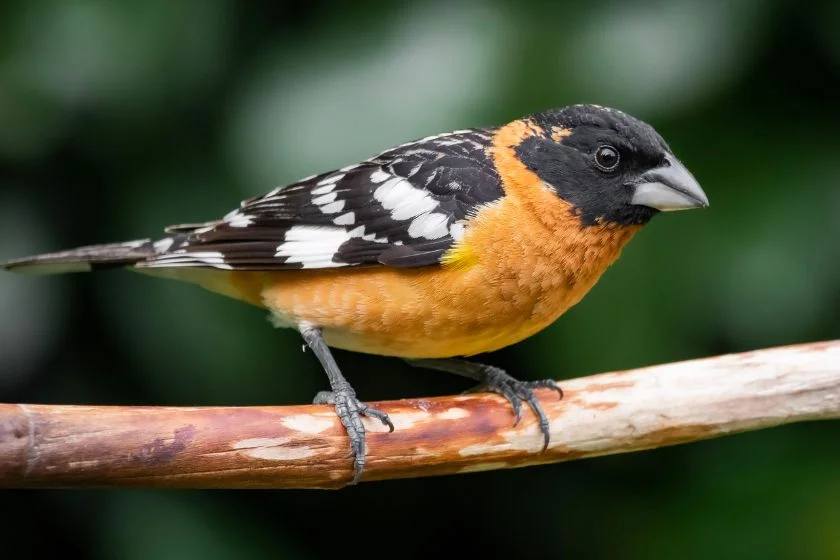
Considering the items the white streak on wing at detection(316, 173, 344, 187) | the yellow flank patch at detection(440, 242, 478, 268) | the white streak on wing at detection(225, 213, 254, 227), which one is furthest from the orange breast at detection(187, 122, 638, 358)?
the white streak on wing at detection(316, 173, 344, 187)

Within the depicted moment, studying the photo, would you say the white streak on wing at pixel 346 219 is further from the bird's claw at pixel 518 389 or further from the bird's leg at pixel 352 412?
the bird's claw at pixel 518 389

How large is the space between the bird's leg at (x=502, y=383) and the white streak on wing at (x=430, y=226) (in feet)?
1.68

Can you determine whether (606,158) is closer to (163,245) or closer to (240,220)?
(240,220)

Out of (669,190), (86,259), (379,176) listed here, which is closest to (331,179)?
(379,176)

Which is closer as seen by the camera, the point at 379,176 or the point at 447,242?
the point at 447,242

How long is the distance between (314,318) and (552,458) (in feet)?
2.49

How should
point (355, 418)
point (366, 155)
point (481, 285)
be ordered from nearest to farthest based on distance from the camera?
point (355, 418) < point (481, 285) < point (366, 155)

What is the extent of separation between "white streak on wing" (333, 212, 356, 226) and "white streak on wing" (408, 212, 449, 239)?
0.21 metres

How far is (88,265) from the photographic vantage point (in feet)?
10.0

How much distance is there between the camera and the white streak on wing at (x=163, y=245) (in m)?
3.05

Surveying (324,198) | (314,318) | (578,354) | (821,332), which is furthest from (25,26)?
(821,332)

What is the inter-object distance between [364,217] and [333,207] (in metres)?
0.12

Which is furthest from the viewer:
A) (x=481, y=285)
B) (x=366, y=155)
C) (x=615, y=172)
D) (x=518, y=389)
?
(x=366, y=155)

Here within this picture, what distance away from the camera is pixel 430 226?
2.77 metres
